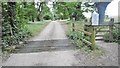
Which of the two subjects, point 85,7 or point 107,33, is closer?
point 107,33

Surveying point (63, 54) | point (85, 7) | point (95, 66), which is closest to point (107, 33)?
point (63, 54)

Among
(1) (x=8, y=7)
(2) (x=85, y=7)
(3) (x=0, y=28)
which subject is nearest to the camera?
(3) (x=0, y=28)

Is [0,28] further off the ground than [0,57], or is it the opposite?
[0,28]

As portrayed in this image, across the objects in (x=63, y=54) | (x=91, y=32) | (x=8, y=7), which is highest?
(x=8, y=7)

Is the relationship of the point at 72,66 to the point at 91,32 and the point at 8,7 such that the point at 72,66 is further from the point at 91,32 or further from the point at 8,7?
the point at 8,7

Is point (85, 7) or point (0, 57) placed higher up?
point (85, 7)

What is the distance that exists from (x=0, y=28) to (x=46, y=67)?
4.29 meters

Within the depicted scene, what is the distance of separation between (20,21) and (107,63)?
333 inches

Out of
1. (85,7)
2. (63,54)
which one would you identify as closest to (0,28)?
(63,54)

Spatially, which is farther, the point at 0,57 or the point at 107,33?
the point at 107,33

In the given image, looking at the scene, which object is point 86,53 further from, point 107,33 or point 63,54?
point 107,33

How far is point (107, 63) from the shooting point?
7414mm

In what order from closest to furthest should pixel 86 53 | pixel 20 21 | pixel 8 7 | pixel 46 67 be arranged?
pixel 46 67 → pixel 86 53 → pixel 8 7 → pixel 20 21

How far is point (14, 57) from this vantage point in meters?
8.80
